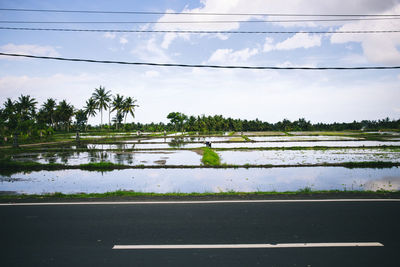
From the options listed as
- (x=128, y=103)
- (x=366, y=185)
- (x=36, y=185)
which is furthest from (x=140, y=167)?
(x=128, y=103)

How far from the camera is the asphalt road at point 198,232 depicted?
393cm

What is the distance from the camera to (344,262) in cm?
379

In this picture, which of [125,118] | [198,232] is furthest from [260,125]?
[198,232]

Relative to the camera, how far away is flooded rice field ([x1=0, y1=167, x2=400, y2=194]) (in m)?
10.5

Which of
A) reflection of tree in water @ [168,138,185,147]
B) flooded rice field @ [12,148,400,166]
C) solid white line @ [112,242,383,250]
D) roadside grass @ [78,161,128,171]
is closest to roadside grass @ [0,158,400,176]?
roadside grass @ [78,161,128,171]

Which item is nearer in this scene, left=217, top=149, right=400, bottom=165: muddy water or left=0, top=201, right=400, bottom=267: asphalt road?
left=0, top=201, right=400, bottom=267: asphalt road

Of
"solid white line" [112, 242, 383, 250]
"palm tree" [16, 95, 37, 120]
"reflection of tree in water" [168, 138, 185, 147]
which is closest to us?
"solid white line" [112, 242, 383, 250]

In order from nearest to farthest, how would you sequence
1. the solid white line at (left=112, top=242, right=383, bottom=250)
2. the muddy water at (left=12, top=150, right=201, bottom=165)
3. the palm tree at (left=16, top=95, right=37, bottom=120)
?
the solid white line at (left=112, top=242, right=383, bottom=250), the muddy water at (left=12, top=150, right=201, bottom=165), the palm tree at (left=16, top=95, right=37, bottom=120)

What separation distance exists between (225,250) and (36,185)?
1197 cm

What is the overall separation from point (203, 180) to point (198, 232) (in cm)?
743

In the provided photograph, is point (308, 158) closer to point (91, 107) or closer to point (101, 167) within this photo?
point (101, 167)

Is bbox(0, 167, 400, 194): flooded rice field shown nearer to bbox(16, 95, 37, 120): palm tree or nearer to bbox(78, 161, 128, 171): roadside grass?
bbox(78, 161, 128, 171): roadside grass

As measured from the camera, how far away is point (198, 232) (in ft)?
16.3

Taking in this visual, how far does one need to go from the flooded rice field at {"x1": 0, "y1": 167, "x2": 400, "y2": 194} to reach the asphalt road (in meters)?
3.65
